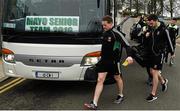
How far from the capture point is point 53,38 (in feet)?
28.0

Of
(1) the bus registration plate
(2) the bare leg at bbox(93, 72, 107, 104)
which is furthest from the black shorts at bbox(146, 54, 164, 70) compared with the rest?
(1) the bus registration plate

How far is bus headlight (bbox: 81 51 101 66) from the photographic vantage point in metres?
8.52

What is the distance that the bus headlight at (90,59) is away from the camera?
8.52 metres

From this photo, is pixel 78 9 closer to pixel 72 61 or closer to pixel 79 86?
pixel 72 61

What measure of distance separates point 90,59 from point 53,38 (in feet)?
2.85

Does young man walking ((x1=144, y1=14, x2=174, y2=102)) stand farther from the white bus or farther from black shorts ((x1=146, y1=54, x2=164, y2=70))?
the white bus

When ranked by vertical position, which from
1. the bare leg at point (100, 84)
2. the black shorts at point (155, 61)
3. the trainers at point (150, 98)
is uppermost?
the black shorts at point (155, 61)

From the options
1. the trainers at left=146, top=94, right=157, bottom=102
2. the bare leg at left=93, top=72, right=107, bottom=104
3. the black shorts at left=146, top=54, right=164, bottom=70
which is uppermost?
the black shorts at left=146, top=54, right=164, bottom=70

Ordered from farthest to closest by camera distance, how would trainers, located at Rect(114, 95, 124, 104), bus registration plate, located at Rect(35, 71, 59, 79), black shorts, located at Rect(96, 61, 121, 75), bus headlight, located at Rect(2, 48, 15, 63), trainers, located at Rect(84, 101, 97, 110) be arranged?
bus headlight, located at Rect(2, 48, 15, 63)
bus registration plate, located at Rect(35, 71, 59, 79)
trainers, located at Rect(114, 95, 124, 104)
black shorts, located at Rect(96, 61, 121, 75)
trainers, located at Rect(84, 101, 97, 110)

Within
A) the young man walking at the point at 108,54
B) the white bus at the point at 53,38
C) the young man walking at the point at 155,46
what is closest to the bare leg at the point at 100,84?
the young man walking at the point at 108,54

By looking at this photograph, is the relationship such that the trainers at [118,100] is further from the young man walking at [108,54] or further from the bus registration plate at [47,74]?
the bus registration plate at [47,74]

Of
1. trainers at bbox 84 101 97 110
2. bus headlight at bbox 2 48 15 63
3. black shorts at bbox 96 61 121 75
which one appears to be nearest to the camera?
trainers at bbox 84 101 97 110

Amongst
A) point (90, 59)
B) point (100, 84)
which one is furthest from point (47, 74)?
point (100, 84)

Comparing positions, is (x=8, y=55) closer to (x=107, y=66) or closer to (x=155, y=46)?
(x=107, y=66)
